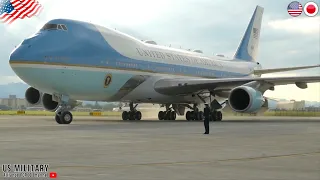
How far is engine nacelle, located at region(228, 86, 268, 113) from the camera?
30219mm

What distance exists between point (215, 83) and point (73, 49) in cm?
1017

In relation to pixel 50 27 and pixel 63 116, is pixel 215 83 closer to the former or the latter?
pixel 63 116

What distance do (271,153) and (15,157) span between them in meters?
5.68

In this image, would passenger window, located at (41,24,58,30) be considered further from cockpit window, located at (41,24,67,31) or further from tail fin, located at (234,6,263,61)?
tail fin, located at (234,6,263,61)

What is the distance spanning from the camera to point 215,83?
3272 centimetres

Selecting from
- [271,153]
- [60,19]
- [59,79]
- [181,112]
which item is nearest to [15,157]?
[271,153]

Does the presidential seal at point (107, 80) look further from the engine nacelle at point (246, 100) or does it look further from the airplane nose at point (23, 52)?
the engine nacelle at point (246, 100)

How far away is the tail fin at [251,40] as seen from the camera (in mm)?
47250

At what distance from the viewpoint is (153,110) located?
53906 millimetres

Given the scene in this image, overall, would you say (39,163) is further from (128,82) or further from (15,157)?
(128,82)

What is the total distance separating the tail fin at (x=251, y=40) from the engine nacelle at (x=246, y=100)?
15522 millimetres

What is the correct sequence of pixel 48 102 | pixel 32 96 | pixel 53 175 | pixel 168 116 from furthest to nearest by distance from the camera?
1. pixel 168 116
2. pixel 32 96
3. pixel 48 102
4. pixel 53 175

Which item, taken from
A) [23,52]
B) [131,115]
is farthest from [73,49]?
[131,115]

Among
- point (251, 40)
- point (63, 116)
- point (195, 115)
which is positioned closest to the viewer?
point (63, 116)
